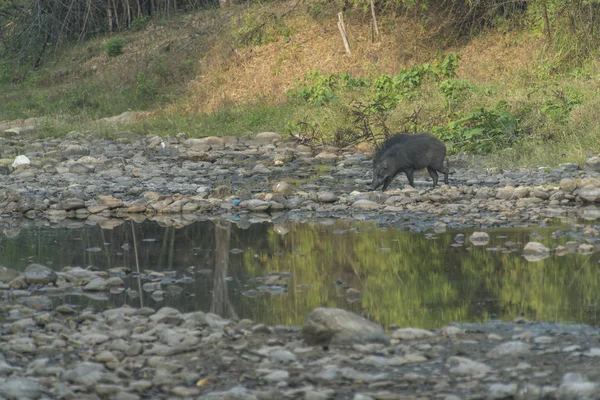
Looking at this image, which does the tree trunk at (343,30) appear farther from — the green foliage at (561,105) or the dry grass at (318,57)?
the green foliage at (561,105)

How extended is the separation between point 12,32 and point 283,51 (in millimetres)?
12362

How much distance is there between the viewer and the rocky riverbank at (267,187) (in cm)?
959

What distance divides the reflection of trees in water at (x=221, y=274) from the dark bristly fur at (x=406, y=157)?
7.13 ft

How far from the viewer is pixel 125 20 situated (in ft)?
109

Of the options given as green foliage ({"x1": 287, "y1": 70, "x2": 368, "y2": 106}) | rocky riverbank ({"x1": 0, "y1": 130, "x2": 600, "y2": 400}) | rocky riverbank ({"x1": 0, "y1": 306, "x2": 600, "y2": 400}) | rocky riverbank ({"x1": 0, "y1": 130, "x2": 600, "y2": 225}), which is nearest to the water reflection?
rocky riverbank ({"x1": 0, "y1": 130, "x2": 600, "y2": 400})

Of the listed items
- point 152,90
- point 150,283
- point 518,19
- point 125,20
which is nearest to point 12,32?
point 125,20

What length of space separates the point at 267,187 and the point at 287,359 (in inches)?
277

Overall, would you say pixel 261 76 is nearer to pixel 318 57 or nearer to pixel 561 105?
pixel 318 57

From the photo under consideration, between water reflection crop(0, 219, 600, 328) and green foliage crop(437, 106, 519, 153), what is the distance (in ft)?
15.8

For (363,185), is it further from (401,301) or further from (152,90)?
(152,90)

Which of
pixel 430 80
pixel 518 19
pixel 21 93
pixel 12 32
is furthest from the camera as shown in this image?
pixel 12 32

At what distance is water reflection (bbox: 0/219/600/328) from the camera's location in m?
5.79

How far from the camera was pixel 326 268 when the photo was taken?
713 centimetres

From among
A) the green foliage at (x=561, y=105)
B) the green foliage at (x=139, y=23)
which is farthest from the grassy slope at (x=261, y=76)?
the green foliage at (x=139, y=23)
